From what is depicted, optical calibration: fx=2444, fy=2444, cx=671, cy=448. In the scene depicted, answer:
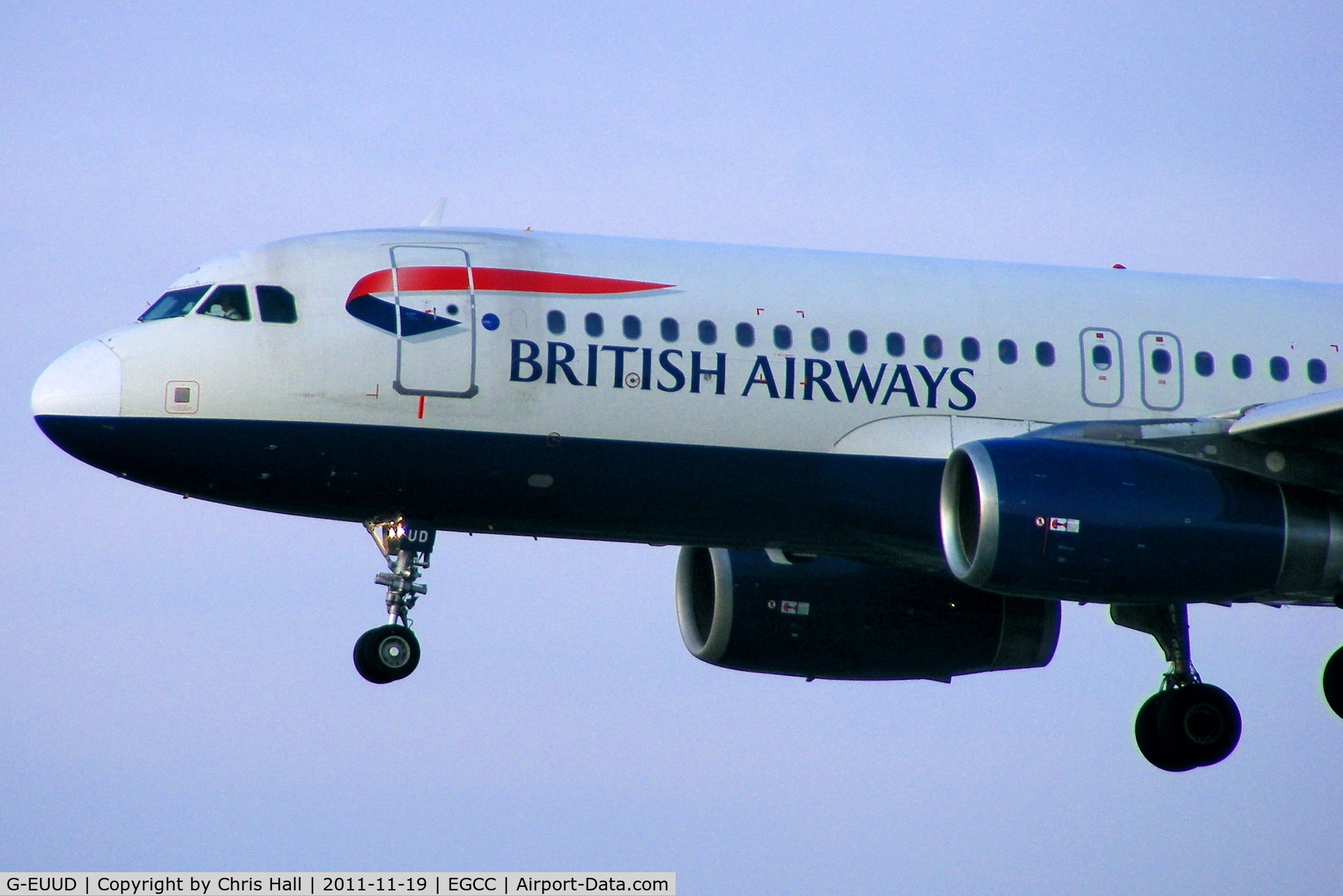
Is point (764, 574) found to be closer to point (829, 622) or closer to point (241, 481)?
point (829, 622)

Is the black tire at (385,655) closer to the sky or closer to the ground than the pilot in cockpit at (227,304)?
closer to the ground

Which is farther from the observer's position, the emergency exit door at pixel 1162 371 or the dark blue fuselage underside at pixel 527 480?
the emergency exit door at pixel 1162 371

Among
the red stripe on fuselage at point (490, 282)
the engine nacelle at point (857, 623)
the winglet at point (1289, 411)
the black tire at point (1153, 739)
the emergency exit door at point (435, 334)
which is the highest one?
the red stripe on fuselage at point (490, 282)

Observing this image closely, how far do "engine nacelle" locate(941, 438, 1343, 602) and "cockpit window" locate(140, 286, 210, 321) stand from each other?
8651 millimetres

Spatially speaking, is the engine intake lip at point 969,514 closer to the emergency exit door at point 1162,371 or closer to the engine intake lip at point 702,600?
the emergency exit door at point 1162,371

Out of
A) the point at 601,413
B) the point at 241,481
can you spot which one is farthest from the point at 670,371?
the point at 241,481

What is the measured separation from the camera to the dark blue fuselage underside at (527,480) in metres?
26.8

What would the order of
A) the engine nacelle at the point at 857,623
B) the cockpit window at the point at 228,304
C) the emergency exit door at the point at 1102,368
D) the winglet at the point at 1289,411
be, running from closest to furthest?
the winglet at the point at 1289,411, the cockpit window at the point at 228,304, the emergency exit door at the point at 1102,368, the engine nacelle at the point at 857,623

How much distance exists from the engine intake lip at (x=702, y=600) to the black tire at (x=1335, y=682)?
305 inches

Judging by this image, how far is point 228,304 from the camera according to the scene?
2733cm

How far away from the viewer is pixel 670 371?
27672mm

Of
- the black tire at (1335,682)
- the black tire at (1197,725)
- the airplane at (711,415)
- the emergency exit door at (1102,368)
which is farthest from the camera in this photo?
the black tire at (1197,725)

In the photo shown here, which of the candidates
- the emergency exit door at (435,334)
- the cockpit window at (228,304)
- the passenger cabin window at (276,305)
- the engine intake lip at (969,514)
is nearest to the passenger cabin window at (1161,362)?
the engine intake lip at (969,514)

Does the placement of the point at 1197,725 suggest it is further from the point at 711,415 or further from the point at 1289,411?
the point at 711,415
